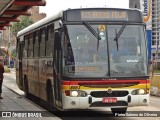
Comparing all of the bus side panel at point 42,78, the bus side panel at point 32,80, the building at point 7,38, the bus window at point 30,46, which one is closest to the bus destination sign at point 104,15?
the bus side panel at point 42,78

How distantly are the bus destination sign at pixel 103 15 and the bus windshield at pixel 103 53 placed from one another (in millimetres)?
252

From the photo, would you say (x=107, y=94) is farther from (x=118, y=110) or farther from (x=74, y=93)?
(x=118, y=110)

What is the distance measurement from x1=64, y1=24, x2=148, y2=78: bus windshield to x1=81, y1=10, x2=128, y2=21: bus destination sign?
9.9 inches

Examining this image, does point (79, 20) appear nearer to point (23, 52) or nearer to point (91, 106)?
point (91, 106)

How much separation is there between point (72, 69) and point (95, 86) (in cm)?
72

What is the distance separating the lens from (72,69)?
11.6 m

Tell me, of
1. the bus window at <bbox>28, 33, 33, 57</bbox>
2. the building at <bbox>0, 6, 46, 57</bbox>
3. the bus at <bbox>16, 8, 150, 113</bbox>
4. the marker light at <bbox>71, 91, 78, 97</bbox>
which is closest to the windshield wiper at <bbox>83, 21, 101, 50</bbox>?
the bus at <bbox>16, 8, 150, 113</bbox>

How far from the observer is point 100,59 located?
1163 centimetres

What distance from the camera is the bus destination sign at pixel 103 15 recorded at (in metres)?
12.1

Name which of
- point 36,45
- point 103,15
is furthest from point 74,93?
point 36,45

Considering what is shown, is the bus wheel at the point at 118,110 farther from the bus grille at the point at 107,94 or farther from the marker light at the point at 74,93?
the marker light at the point at 74,93

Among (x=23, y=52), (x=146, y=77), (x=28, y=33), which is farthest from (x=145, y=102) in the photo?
(x=23, y=52)

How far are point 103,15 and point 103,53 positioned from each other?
1120 millimetres

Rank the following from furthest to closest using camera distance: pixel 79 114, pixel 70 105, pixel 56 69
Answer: pixel 79 114 → pixel 56 69 → pixel 70 105
